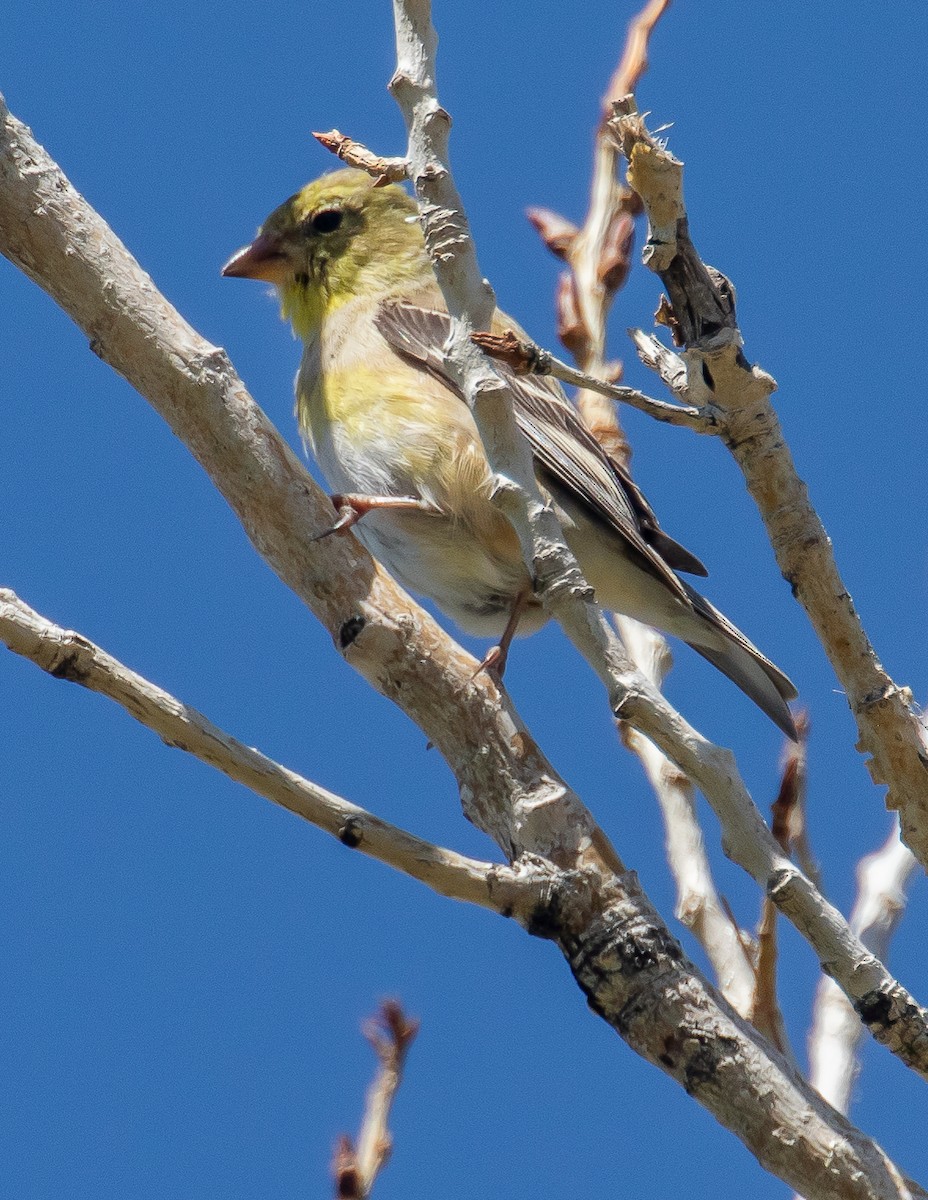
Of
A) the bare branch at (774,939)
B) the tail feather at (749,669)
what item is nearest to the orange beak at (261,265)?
the tail feather at (749,669)

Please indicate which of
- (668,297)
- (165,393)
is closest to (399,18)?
(668,297)

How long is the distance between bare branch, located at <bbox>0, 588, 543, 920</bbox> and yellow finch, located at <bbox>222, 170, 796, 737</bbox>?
1331 millimetres

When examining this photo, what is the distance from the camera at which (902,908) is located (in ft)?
12.1

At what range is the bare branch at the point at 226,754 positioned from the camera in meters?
2.69

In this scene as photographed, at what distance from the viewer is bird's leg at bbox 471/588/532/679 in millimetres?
3568

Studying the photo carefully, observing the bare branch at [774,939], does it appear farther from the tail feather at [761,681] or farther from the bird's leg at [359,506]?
the bird's leg at [359,506]

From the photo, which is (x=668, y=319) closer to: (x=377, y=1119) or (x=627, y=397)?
(x=627, y=397)

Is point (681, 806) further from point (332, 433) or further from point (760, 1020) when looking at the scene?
point (332, 433)

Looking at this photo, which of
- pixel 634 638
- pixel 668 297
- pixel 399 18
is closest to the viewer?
pixel 399 18

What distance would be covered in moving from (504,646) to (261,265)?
2.38m

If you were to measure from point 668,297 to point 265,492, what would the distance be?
1.27m

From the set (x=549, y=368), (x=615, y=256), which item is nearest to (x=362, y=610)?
(x=549, y=368)

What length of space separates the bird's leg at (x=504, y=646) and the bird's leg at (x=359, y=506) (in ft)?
1.32

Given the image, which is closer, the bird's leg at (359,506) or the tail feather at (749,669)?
the bird's leg at (359,506)
